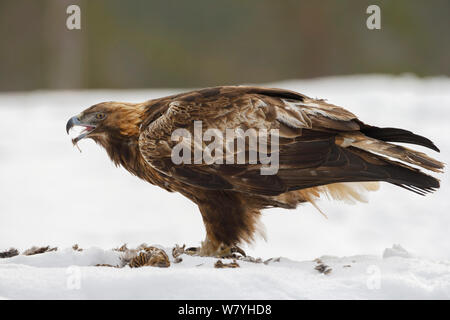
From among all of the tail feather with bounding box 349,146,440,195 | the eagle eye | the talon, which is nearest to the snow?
the tail feather with bounding box 349,146,440,195

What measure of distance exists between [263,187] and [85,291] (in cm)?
138

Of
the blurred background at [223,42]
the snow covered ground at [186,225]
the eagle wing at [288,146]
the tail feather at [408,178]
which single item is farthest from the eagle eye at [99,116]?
the blurred background at [223,42]

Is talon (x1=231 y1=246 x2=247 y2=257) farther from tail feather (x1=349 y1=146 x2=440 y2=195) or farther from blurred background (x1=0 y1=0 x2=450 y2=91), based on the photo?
blurred background (x1=0 y1=0 x2=450 y2=91)

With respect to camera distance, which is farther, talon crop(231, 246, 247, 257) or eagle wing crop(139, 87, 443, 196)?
talon crop(231, 246, 247, 257)

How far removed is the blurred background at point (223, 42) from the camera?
A: 2639cm

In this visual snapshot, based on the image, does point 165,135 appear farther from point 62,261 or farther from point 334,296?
point 334,296

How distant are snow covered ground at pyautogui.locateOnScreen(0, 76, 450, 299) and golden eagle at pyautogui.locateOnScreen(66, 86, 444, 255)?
0.40 m

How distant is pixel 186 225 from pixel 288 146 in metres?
4.48

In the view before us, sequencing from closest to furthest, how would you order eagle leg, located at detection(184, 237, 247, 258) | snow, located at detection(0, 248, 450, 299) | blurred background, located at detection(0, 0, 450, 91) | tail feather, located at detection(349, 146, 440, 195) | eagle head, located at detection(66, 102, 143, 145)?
snow, located at detection(0, 248, 450, 299) < tail feather, located at detection(349, 146, 440, 195) < eagle leg, located at detection(184, 237, 247, 258) < eagle head, located at detection(66, 102, 143, 145) < blurred background, located at detection(0, 0, 450, 91)

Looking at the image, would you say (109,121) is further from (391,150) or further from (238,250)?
(391,150)

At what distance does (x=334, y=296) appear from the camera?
3619 mm

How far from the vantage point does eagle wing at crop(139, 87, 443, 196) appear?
170 inches

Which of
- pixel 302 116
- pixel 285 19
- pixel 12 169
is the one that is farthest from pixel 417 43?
pixel 302 116

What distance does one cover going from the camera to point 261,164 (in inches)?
175
